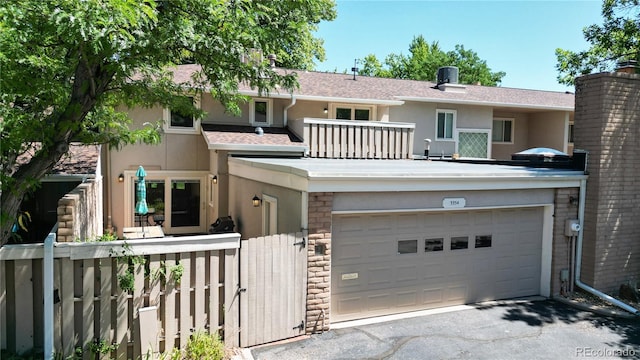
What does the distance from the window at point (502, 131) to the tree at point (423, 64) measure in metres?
24.7

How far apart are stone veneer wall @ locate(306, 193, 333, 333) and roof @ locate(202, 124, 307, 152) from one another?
6.66 m

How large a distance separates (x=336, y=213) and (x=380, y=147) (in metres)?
8.63

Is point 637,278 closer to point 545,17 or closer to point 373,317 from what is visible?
point 373,317

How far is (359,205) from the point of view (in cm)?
802

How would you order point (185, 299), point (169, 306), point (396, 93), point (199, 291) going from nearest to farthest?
point (169, 306), point (185, 299), point (199, 291), point (396, 93)

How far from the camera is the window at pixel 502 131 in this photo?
2328 cm

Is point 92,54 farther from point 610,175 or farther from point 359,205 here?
point 610,175

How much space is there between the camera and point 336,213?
7.87m

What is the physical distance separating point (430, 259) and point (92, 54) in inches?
273

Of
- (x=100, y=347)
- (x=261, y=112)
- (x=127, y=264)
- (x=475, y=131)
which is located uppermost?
(x=261, y=112)

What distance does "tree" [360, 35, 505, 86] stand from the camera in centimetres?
4761

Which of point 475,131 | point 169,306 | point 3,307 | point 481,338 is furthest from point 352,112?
point 3,307

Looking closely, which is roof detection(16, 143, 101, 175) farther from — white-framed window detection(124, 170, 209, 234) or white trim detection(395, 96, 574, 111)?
white trim detection(395, 96, 574, 111)

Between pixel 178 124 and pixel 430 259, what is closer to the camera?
pixel 430 259
